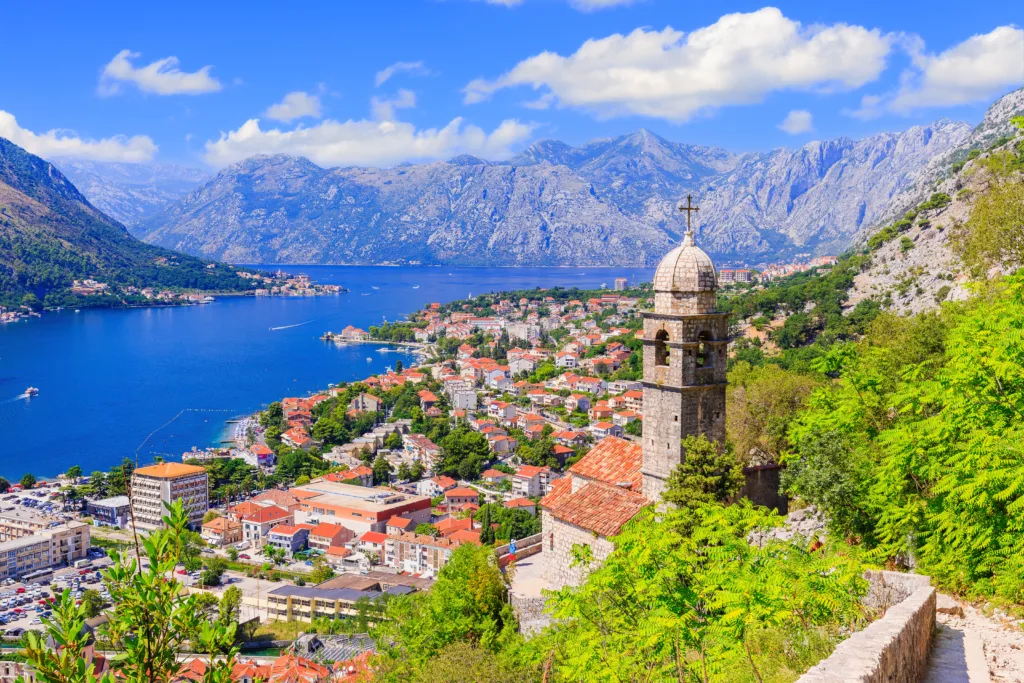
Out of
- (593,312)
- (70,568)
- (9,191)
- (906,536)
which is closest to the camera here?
(906,536)

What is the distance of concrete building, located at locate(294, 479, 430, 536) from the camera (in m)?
34.4

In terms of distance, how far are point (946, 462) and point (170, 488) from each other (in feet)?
113

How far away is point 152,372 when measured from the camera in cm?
6750

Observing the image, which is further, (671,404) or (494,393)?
(494,393)

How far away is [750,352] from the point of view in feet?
126

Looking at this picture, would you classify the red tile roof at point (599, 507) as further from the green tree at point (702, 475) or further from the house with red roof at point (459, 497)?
the house with red roof at point (459, 497)

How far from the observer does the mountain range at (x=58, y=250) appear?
118119mm

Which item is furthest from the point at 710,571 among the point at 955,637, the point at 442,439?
the point at 442,439

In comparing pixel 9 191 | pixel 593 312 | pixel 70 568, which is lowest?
pixel 70 568

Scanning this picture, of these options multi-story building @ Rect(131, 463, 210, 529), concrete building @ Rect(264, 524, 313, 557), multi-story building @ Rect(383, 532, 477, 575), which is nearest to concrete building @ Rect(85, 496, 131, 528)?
multi-story building @ Rect(131, 463, 210, 529)

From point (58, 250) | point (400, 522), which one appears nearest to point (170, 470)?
point (400, 522)

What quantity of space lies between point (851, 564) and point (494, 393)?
55.9m

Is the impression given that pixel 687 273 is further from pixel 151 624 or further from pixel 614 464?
pixel 151 624

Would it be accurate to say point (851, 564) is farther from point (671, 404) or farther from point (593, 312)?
point (593, 312)
